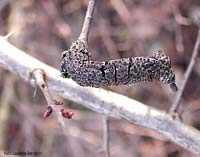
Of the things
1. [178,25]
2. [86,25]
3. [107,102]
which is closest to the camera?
[86,25]

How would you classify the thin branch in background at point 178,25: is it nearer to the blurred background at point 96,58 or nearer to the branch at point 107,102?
the blurred background at point 96,58

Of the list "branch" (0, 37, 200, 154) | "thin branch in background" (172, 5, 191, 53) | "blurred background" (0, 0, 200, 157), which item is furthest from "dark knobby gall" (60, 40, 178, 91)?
"blurred background" (0, 0, 200, 157)

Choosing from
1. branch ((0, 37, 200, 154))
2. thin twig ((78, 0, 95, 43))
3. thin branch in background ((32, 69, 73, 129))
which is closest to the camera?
thin branch in background ((32, 69, 73, 129))

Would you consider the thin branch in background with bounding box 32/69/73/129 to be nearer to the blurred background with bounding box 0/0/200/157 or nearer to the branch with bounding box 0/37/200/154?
the branch with bounding box 0/37/200/154

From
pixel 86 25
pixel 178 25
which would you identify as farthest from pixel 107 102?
pixel 178 25

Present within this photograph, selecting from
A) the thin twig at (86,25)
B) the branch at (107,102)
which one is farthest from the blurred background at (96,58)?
the thin twig at (86,25)

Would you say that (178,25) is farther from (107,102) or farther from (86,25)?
(86,25)

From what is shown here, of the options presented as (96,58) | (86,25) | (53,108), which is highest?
(86,25)
